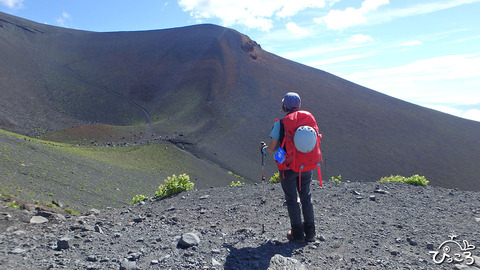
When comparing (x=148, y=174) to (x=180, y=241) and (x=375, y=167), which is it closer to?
(x=180, y=241)

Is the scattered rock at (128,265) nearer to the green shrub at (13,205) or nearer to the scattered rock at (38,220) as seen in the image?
the scattered rock at (38,220)

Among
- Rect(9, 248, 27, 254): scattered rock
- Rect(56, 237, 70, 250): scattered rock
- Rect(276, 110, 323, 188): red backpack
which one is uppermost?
A: Rect(276, 110, 323, 188): red backpack

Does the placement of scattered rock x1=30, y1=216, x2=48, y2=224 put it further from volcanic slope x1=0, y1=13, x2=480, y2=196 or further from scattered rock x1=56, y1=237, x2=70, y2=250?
volcanic slope x1=0, y1=13, x2=480, y2=196

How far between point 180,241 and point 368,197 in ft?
15.1

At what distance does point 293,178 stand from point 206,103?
106ft

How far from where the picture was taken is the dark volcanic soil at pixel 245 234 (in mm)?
3973

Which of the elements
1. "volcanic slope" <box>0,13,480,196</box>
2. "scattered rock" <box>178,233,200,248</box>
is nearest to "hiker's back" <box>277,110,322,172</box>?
"scattered rock" <box>178,233,200,248</box>

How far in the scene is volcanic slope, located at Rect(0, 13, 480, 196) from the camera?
29.2 meters

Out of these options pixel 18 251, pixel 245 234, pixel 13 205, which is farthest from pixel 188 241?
pixel 13 205

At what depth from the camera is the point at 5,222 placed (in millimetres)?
5445

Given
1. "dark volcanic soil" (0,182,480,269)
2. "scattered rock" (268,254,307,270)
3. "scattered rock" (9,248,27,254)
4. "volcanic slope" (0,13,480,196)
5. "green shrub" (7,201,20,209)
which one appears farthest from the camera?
"volcanic slope" (0,13,480,196)

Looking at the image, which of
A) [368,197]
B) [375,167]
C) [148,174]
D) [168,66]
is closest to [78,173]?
[148,174]

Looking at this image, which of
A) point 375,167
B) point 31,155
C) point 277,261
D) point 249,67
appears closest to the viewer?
point 277,261

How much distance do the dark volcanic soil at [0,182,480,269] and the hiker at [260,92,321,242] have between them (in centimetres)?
21
